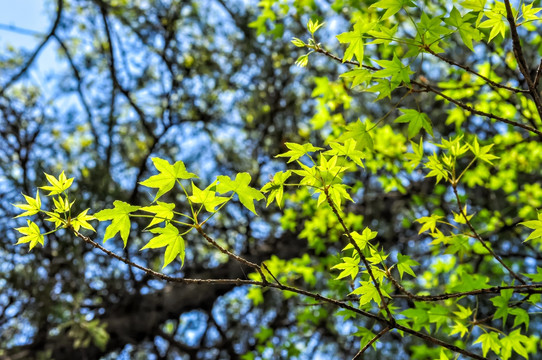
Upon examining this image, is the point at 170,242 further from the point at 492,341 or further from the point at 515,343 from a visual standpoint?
the point at 515,343

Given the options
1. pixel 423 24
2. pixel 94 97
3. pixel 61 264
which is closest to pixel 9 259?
pixel 61 264

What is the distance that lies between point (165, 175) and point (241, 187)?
18cm

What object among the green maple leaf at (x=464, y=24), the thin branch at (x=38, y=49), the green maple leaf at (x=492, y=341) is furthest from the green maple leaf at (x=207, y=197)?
the thin branch at (x=38, y=49)

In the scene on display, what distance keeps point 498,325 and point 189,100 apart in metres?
2.87

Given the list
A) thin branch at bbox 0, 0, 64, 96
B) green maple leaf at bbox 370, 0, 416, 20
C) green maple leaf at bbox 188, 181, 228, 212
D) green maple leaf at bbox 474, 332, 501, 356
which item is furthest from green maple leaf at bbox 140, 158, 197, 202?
thin branch at bbox 0, 0, 64, 96

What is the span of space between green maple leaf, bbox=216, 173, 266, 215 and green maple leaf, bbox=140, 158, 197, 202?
0.25 feet

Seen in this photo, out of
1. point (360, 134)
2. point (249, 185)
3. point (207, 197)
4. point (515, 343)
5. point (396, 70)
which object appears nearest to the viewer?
point (207, 197)

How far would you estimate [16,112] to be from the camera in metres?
3.63

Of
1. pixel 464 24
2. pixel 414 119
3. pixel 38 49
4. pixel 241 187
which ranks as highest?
pixel 38 49

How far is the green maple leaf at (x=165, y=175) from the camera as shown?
3.56 feet

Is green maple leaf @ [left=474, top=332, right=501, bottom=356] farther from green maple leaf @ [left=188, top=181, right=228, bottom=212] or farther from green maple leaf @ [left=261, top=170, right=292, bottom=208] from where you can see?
green maple leaf @ [left=188, top=181, right=228, bottom=212]

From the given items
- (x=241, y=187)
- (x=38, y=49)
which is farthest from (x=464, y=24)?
(x=38, y=49)

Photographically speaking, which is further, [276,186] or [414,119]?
[414,119]

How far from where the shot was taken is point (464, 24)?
1.31m
